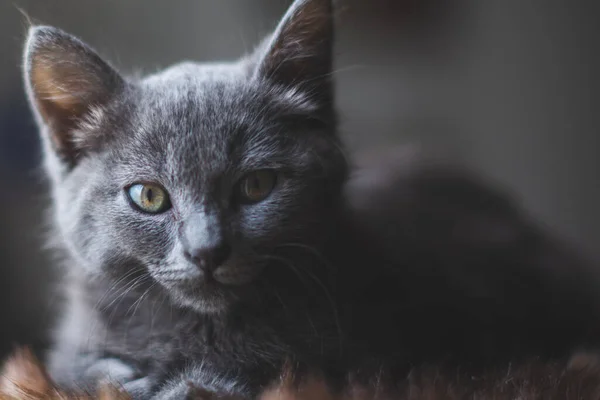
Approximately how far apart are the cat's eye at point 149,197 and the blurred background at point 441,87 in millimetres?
568

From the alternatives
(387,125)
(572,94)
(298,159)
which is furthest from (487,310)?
(572,94)

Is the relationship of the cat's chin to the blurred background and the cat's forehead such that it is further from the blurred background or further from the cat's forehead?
the blurred background

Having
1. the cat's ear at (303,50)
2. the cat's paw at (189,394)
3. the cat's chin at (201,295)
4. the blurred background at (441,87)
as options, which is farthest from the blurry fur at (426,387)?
the blurred background at (441,87)

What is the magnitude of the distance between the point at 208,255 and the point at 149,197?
0.14m

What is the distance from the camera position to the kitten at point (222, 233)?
825 millimetres

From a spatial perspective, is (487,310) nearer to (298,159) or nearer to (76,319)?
(298,159)

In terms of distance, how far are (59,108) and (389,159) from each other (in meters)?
0.64

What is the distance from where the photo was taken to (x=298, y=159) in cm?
88

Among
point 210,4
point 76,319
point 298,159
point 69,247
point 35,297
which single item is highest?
point 210,4

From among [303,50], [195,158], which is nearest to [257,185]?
[195,158]

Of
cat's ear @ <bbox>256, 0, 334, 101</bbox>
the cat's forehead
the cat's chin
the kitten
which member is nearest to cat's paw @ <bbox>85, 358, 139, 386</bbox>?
the kitten

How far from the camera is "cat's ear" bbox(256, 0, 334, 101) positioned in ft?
2.84

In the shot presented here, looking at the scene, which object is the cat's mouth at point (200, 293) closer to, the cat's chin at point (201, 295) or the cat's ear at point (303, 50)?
the cat's chin at point (201, 295)

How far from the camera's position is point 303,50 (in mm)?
896
